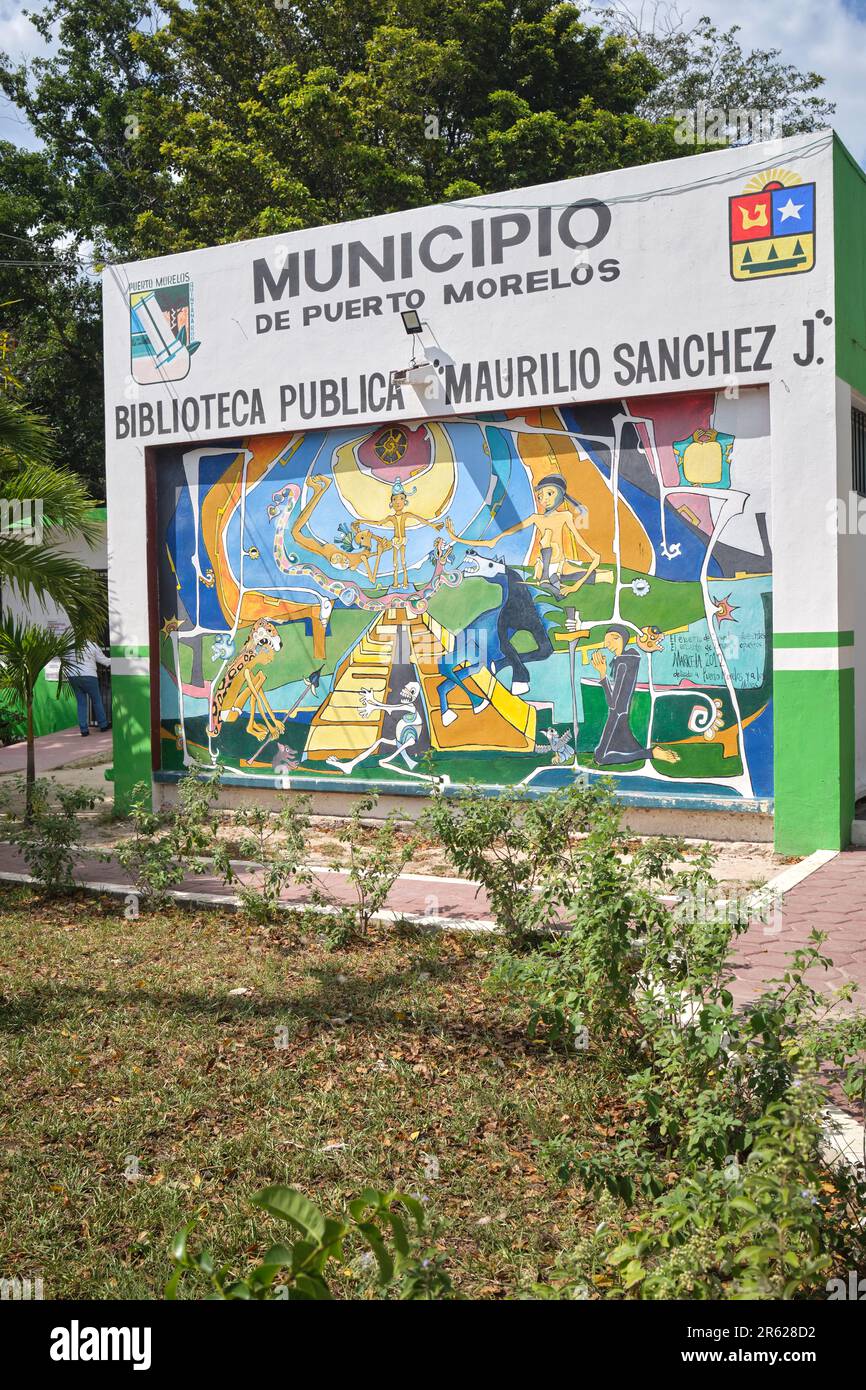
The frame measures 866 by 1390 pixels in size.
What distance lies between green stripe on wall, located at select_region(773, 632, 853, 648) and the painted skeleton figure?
4437 millimetres

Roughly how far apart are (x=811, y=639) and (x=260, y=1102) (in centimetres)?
541

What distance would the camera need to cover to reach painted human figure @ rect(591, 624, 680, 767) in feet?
29.4

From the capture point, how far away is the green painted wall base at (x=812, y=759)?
8.16m

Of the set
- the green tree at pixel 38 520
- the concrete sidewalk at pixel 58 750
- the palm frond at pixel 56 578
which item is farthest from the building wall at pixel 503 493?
the concrete sidewalk at pixel 58 750

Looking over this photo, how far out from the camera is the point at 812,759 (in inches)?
324

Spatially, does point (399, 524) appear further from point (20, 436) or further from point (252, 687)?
point (20, 436)

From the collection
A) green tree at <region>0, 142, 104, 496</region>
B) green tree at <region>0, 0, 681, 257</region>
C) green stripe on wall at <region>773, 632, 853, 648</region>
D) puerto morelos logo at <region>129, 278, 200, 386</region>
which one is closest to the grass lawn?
green stripe on wall at <region>773, 632, 853, 648</region>

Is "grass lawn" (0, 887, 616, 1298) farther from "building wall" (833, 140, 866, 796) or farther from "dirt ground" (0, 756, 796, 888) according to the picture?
"building wall" (833, 140, 866, 796)

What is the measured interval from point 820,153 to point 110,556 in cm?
706

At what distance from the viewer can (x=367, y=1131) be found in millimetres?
4199

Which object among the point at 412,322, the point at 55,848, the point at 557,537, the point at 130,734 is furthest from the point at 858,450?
the point at 130,734

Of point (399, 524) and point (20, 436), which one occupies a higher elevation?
point (20, 436)
